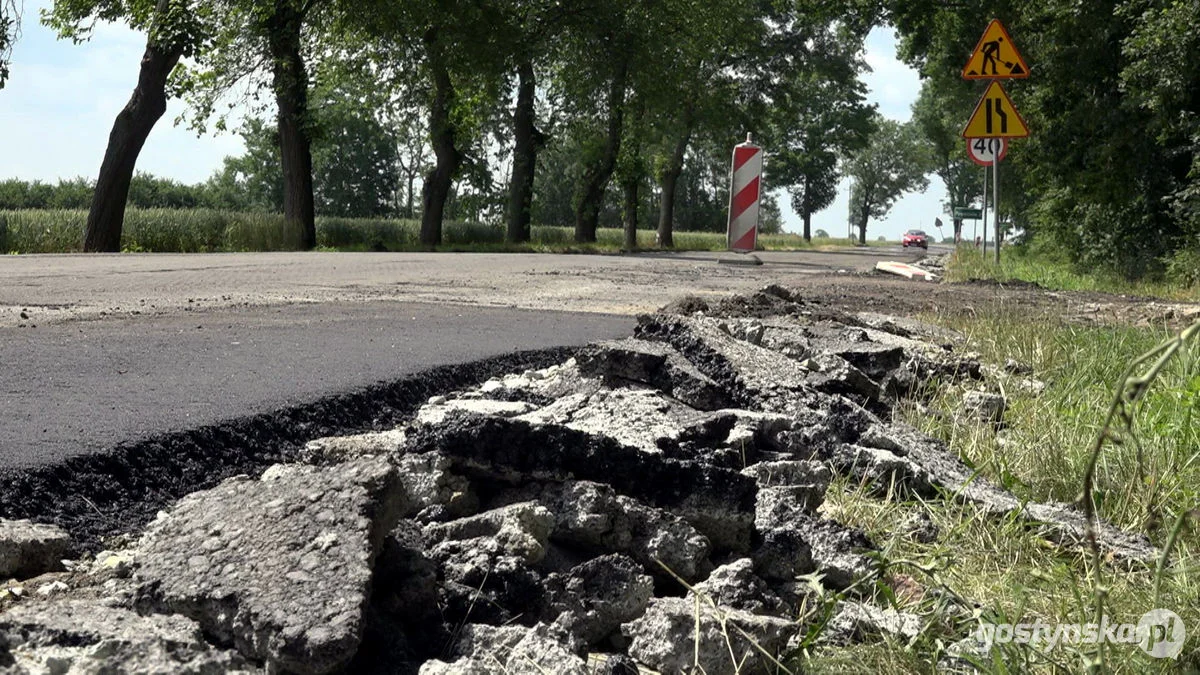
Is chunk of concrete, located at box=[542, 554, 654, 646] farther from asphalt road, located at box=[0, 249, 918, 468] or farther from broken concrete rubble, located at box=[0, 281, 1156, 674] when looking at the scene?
asphalt road, located at box=[0, 249, 918, 468]

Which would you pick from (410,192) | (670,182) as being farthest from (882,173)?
(670,182)

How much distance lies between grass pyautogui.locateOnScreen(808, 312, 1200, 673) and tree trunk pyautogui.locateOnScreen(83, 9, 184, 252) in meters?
20.3

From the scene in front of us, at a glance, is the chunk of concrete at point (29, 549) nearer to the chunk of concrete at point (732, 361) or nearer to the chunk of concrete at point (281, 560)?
the chunk of concrete at point (281, 560)

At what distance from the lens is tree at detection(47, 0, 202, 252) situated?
74.4 ft

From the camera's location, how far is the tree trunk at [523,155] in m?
36.3

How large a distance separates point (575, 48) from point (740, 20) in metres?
9.07

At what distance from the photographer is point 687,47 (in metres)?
37.4

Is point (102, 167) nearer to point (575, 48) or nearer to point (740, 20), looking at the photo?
point (575, 48)

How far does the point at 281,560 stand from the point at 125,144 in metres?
23.4

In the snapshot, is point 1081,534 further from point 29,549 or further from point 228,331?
point 228,331

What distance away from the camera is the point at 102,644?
188 cm

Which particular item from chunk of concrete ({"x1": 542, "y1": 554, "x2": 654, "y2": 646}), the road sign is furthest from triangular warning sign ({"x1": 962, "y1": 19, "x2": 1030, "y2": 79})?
chunk of concrete ({"x1": 542, "y1": 554, "x2": 654, "y2": 646})

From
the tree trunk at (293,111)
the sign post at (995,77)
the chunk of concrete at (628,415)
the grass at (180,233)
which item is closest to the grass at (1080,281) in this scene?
the sign post at (995,77)

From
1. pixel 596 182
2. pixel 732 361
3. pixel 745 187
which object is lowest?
pixel 732 361
